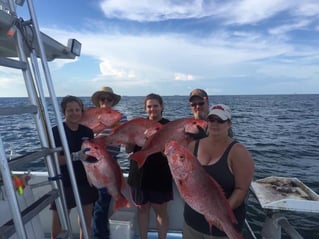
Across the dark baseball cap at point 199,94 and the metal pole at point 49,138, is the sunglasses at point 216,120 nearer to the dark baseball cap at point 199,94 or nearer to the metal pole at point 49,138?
the metal pole at point 49,138

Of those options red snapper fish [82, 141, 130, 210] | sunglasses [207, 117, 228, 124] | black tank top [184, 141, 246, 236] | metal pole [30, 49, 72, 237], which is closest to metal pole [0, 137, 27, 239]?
metal pole [30, 49, 72, 237]

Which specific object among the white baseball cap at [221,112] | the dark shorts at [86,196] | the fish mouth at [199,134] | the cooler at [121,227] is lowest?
the cooler at [121,227]

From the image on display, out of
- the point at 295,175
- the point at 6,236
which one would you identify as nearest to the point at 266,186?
the point at 6,236

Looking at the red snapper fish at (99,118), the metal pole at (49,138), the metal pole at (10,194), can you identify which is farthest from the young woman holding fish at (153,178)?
the metal pole at (10,194)

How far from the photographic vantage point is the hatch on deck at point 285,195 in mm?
2898

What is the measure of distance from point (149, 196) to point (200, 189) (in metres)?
1.39

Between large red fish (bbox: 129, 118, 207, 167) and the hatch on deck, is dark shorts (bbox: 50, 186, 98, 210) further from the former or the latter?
the hatch on deck

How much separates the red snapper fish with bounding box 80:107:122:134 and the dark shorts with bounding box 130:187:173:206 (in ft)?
2.68

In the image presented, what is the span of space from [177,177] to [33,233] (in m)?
1.08

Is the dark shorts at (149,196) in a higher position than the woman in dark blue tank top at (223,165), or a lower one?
lower

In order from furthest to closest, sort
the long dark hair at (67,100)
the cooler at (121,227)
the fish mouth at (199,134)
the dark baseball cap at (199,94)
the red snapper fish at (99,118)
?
the dark baseball cap at (199,94), the cooler at (121,227), the red snapper fish at (99,118), the long dark hair at (67,100), the fish mouth at (199,134)

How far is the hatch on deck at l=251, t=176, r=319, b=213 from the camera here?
2.90 meters

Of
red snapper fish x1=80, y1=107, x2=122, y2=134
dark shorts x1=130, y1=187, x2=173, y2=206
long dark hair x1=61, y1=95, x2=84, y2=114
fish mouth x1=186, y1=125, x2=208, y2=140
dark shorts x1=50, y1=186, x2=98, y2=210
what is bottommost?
dark shorts x1=130, y1=187, x2=173, y2=206

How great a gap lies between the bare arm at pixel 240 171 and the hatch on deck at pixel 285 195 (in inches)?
32.2
